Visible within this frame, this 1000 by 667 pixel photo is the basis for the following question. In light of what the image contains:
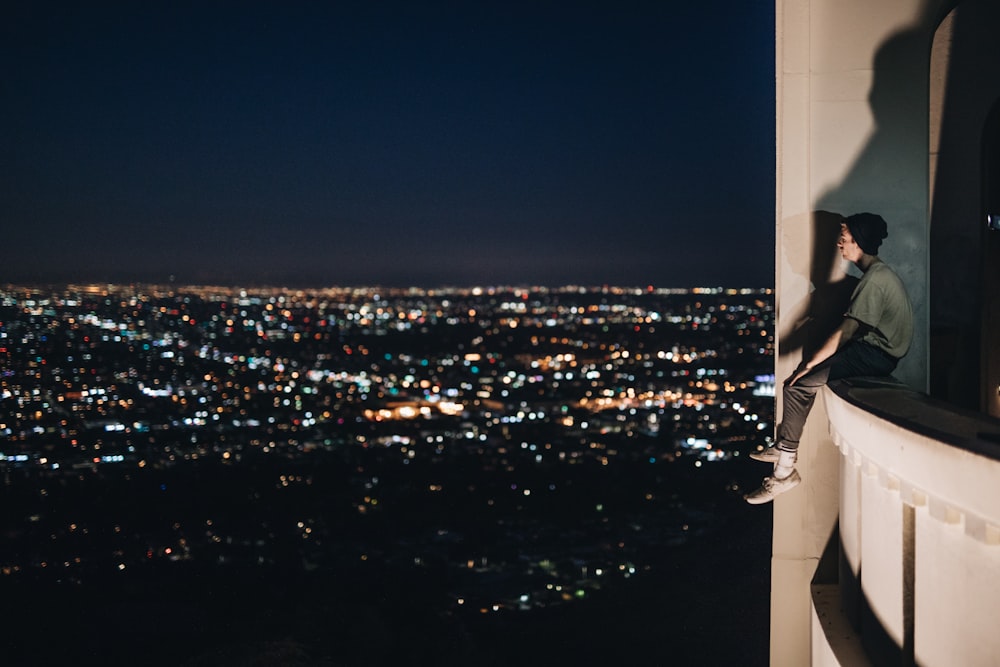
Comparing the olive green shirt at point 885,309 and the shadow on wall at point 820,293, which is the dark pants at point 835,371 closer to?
the olive green shirt at point 885,309

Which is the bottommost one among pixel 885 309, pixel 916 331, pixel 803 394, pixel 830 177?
pixel 803 394

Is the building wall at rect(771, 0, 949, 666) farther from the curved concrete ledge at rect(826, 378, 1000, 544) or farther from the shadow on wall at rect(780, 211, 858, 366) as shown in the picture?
the curved concrete ledge at rect(826, 378, 1000, 544)

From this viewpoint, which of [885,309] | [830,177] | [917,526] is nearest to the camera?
[917,526]

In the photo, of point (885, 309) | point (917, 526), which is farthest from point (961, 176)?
point (917, 526)

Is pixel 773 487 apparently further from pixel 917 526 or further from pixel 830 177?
pixel 830 177

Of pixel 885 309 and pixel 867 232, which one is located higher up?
pixel 867 232

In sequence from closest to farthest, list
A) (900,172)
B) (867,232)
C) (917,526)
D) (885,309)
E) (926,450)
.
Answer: (926,450), (917,526), (885,309), (867,232), (900,172)

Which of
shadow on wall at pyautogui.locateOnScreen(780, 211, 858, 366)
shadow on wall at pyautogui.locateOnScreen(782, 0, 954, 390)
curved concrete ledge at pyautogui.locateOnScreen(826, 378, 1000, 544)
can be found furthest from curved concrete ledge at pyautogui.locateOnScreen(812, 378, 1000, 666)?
shadow on wall at pyautogui.locateOnScreen(782, 0, 954, 390)
